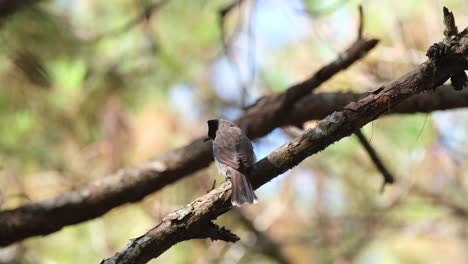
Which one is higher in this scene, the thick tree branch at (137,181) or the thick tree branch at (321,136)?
the thick tree branch at (137,181)

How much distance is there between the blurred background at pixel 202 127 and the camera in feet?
12.8

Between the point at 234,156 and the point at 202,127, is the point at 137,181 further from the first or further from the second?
the point at 202,127

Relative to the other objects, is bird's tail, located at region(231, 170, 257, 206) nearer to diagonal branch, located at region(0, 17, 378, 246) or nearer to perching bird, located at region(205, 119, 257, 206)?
perching bird, located at region(205, 119, 257, 206)

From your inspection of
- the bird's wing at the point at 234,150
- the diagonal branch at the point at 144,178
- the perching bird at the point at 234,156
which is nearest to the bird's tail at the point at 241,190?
the perching bird at the point at 234,156

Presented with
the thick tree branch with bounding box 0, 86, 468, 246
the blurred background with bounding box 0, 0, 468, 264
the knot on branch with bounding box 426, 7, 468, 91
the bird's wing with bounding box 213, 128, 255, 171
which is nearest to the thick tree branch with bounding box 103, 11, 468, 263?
the knot on branch with bounding box 426, 7, 468, 91

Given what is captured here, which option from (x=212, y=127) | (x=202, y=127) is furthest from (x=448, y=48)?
(x=202, y=127)

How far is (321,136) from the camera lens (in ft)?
6.19

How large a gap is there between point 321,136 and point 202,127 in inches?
116

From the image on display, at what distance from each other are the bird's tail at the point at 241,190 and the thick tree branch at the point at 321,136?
0.03m

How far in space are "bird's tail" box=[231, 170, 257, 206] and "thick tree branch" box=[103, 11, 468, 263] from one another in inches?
1.0

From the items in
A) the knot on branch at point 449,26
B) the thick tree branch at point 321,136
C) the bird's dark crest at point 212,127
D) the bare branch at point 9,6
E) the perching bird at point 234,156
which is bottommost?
the thick tree branch at point 321,136

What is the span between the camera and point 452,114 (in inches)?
177

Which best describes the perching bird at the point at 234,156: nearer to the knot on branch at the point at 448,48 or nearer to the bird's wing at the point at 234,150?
the bird's wing at the point at 234,150

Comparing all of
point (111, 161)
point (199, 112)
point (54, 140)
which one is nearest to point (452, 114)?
point (199, 112)
